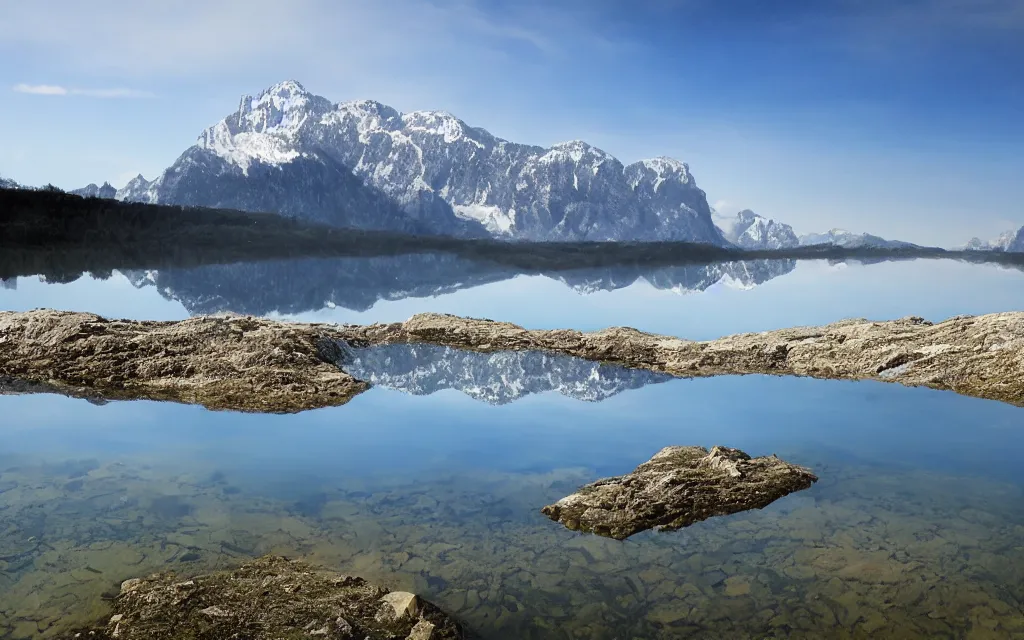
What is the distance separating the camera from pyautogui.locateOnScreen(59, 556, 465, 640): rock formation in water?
6.78m

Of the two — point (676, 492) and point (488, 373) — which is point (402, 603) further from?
point (488, 373)

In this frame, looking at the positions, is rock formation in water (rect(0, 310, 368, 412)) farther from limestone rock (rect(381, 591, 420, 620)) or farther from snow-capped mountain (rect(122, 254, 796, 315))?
snow-capped mountain (rect(122, 254, 796, 315))

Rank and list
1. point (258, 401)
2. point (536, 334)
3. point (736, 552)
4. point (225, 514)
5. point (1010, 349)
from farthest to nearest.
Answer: point (536, 334)
point (1010, 349)
point (258, 401)
point (225, 514)
point (736, 552)

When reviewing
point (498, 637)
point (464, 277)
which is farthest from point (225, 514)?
point (464, 277)

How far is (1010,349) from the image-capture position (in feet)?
59.1

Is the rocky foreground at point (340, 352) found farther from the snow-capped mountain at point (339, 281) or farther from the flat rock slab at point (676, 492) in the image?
the snow-capped mountain at point (339, 281)

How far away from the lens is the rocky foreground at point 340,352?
1579cm

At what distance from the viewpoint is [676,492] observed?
32.1 feet

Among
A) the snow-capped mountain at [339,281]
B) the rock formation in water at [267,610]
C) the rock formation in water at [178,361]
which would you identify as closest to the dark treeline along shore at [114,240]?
the snow-capped mountain at [339,281]

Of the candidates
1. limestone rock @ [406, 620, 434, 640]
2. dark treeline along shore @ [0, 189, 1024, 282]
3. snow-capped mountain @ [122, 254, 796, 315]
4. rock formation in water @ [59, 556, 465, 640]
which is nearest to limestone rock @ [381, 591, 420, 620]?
rock formation in water @ [59, 556, 465, 640]

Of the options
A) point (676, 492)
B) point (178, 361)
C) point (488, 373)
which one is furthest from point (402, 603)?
point (178, 361)

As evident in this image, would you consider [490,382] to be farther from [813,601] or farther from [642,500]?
[813,601]

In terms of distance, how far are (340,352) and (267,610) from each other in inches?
526

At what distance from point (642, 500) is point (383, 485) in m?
3.65
